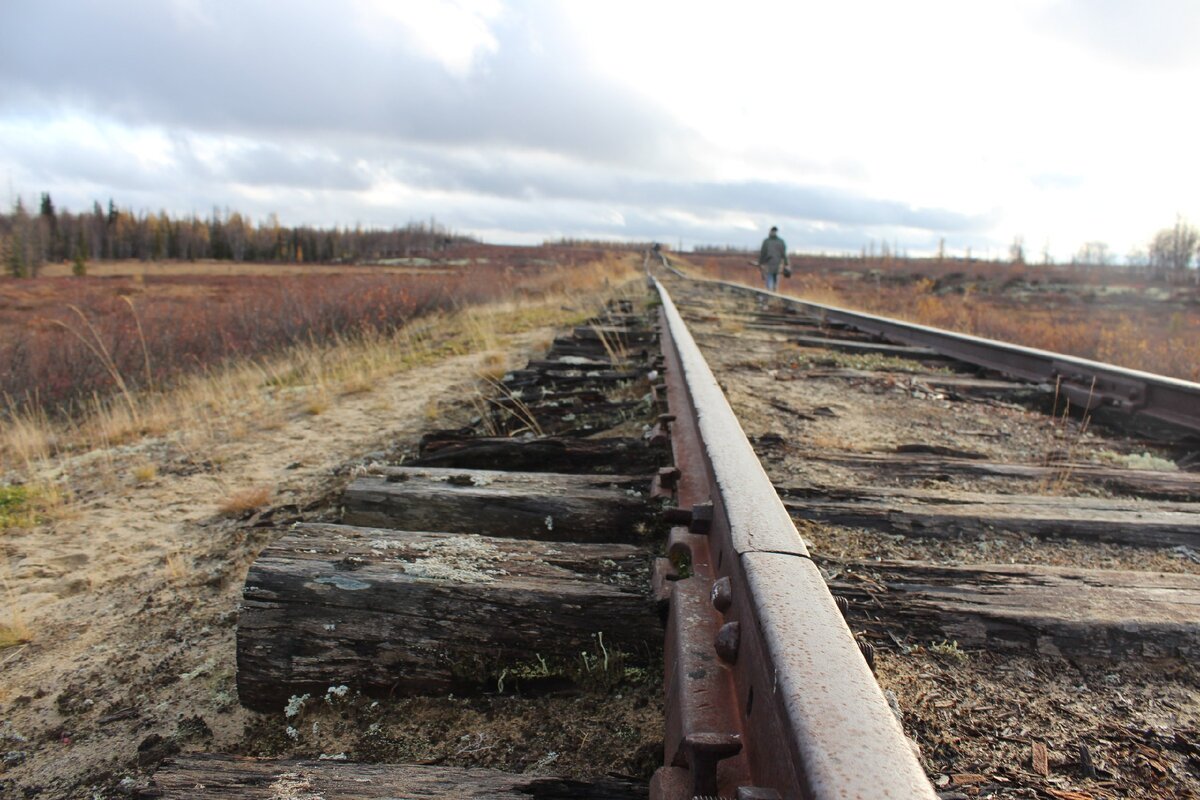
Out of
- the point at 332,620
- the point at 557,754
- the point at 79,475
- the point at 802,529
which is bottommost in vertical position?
the point at 79,475

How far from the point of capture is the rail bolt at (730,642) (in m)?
1.16

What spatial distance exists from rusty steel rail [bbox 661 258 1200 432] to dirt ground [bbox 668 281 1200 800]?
0.27m

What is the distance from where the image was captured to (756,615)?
105cm

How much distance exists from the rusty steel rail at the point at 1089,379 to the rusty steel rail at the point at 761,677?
282cm

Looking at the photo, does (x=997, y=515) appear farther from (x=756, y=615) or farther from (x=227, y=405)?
(x=227, y=405)

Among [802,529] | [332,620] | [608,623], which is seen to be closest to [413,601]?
[332,620]

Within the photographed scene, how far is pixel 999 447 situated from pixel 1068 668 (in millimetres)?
1897

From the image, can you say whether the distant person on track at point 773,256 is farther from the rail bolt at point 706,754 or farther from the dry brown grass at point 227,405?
the rail bolt at point 706,754

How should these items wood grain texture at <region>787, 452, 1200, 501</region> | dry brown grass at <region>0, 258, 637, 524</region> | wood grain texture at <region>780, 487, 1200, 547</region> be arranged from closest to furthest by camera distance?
1. wood grain texture at <region>780, 487, 1200, 547</region>
2. wood grain texture at <region>787, 452, 1200, 501</region>
3. dry brown grass at <region>0, 258, 637, 524</region>

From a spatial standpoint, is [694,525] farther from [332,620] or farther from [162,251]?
[162,251]

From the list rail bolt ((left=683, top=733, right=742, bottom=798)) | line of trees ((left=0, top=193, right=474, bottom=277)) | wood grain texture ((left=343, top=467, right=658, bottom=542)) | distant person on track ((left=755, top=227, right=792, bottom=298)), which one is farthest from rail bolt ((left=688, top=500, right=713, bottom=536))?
line of trees ((left=0, top=193, right=474, bottom=277))

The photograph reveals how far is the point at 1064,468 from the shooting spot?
2.64m

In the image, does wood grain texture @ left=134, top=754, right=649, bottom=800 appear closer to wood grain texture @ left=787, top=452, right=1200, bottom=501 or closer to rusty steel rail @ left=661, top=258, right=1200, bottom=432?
wood grain texture @ left=787, top=452, right=1200, bottom=501

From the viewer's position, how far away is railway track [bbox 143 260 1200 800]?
3.39 ft
